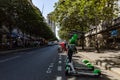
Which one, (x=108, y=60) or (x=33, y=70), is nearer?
(x=33, y=70)

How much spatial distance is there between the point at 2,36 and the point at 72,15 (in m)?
25.3

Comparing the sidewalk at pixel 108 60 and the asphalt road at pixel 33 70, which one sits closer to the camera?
the asphalt road at pixel 33 70

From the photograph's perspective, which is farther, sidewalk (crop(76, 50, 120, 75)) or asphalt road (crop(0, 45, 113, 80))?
sidewalk (crop(76, 50, 120, 75))

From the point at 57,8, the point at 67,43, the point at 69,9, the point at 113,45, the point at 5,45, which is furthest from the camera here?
the point at 5,45

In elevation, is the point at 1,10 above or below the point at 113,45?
above

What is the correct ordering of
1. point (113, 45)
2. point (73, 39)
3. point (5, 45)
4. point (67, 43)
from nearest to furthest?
point (73, 39), point (67, 43), point (113, 45), point (5, 45)

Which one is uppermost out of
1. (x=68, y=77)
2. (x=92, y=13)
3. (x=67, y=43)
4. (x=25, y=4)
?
(x=25, y=4)

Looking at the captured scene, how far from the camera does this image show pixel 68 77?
11367mm

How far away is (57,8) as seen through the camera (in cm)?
4178

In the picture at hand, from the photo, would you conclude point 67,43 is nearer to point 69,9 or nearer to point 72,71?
point 72,71

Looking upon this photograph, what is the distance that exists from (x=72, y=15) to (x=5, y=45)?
1997cm

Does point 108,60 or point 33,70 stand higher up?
point 108,60

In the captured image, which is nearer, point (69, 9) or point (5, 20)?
point (69, 9)

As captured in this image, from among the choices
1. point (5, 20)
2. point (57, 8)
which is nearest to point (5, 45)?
point (5, 20)
